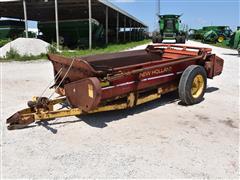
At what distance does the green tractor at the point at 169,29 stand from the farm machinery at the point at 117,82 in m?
19.9

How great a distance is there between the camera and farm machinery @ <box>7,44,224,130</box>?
405 centimetres

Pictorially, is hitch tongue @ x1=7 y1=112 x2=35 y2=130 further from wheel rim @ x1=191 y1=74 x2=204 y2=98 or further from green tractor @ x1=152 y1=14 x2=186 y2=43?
green tractor @ x1=152 y1=14 x2=186 y2=43

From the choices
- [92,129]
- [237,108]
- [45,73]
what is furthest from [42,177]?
[45,73]

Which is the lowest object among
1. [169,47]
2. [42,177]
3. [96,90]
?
[42,177]

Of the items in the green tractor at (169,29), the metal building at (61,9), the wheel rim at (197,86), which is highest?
the metal building at (61,9)

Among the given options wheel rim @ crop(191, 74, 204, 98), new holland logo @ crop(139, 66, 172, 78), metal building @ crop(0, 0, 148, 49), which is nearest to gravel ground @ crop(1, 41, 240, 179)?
wheel rim @ crop(191, 74, 204, 98)

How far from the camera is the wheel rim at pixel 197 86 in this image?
17.8 ft

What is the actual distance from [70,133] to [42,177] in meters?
1.13

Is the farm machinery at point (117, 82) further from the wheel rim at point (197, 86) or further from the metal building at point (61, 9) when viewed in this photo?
the metal building at point (61, 9)

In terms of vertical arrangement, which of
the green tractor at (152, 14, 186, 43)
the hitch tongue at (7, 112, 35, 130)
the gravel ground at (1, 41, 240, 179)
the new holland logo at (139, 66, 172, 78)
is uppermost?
the green tractor at (152, 14, 186, 43)

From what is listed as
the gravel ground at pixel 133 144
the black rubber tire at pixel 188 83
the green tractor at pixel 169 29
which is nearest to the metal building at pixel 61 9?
the green tractor at pixel 169 29

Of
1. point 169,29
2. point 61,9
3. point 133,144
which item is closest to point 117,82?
point 133,144

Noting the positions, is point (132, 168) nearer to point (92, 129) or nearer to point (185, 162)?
point (185, 162)

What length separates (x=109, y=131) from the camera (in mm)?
4035
